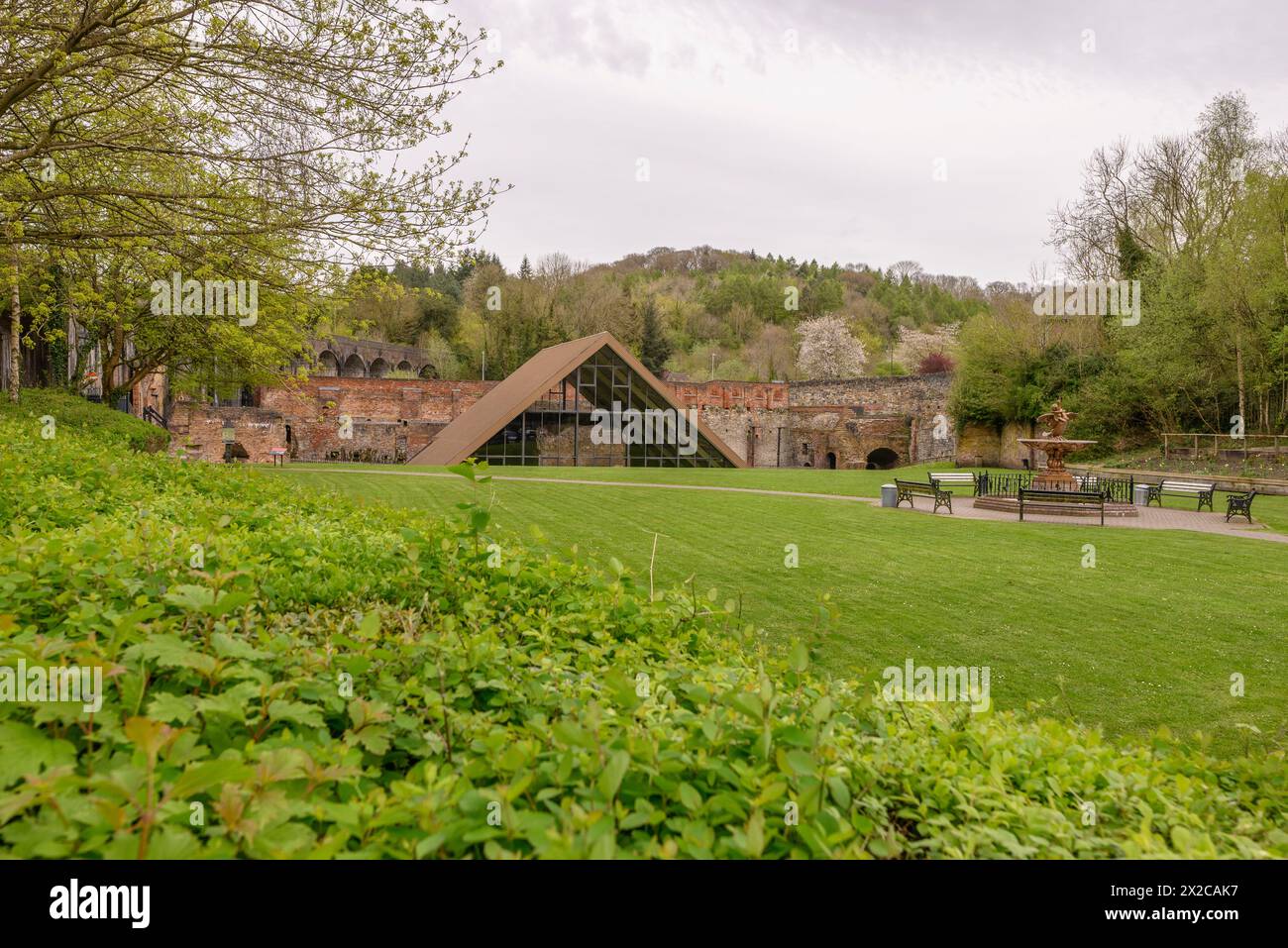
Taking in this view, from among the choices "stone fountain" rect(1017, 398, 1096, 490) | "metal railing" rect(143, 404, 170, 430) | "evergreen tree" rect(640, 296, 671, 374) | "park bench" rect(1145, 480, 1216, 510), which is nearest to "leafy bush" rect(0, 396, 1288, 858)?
"stone fountain" rect(1017, 398, 1096, 490)

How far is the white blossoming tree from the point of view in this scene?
75.7 meters

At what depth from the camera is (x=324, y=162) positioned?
816 cm

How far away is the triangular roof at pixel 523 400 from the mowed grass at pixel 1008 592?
14.0 m

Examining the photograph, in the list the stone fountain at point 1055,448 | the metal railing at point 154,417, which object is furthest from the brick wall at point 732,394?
the stone fountain at point 1055,448

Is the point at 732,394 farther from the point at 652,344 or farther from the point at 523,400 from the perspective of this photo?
the point at 523,400

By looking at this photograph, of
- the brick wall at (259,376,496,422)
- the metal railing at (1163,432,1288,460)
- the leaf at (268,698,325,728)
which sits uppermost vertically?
the brick wall at (259,376,496,422)

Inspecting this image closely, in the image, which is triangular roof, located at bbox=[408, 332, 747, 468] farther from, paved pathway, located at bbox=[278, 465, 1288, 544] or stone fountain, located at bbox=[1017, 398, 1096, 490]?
stone fountain, located at bbox=[1017, 398, 1096, 490]

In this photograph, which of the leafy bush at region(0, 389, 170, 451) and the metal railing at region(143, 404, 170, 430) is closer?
the leafy bush at region(0, 389, 170, 451)

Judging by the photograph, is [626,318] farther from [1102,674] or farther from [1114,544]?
[1102,674]

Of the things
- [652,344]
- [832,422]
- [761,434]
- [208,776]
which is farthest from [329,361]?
[208,776]

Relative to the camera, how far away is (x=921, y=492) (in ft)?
64.4

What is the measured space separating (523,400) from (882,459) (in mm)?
24395

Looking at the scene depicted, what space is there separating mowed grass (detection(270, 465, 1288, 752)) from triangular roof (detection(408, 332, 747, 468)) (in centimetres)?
1400
